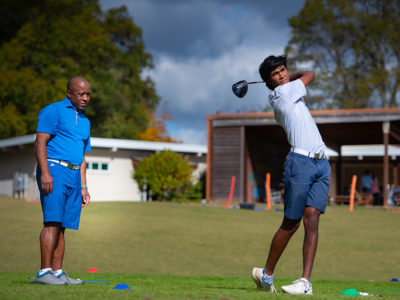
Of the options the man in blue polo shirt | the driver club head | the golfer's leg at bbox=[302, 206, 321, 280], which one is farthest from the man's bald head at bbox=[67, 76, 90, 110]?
the golfer's leg at bbox=[302, 206, 321, 280]

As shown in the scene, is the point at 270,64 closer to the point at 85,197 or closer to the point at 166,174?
the point at 85,197

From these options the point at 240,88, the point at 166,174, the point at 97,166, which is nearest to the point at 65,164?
the point at 240,88

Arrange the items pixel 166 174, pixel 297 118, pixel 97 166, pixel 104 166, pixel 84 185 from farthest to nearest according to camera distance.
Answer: pixel 104 166 < pixel 97 166 < pixel 166 174 < pixel 84 185 < pixel 297 118

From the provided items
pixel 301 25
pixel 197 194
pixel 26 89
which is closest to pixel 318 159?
pixel 197 194

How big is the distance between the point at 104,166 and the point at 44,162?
20.4 metres

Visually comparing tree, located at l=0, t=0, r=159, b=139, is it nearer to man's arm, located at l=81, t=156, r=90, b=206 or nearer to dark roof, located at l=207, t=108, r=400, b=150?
dark roof, located at l=207, t=108, r=400, b=150

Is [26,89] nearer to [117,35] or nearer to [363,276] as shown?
[117,35]

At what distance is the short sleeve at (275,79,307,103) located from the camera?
4656 millimetres

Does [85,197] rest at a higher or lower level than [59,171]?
lower

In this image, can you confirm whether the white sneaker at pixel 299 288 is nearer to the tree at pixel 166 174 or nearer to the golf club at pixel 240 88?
the golf club at pixel 240 88

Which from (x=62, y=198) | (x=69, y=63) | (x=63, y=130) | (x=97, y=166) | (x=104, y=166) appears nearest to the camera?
(x=62, y=198)

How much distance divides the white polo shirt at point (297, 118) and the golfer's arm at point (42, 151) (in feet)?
6.30

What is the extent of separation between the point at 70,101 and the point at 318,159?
2150 millimetres

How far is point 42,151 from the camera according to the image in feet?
15.5
